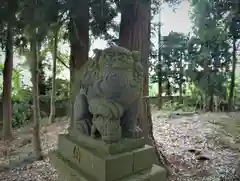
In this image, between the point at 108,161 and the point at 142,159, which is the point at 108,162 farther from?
the point at 142,159

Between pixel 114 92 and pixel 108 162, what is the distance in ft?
1.35

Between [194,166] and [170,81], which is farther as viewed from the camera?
[170,81]

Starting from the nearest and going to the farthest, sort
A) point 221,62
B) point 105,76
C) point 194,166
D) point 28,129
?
point 105,76 → point 194,166 → point 28,129 → point 221,62

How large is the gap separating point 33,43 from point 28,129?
3.88m

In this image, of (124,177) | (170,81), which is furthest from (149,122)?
(170,81)

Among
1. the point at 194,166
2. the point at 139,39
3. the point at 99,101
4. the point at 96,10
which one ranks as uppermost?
the point at 96,10

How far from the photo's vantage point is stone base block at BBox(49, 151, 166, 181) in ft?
4.40

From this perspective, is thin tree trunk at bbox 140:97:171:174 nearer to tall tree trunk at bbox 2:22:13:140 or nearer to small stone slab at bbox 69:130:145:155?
small stone slab at bbox 69:130:145:155

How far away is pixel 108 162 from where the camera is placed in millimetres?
1224

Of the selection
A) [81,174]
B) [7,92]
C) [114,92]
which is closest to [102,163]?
[81,174]

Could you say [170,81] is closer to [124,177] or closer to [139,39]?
[139,39]

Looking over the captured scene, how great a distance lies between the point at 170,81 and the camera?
28.3 feet

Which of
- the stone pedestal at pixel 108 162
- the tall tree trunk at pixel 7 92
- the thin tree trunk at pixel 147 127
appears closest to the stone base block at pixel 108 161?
the stone pedestal at pixel 108 162

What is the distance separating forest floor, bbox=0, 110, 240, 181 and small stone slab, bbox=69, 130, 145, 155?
1.45 metres
